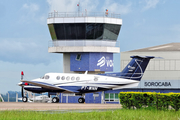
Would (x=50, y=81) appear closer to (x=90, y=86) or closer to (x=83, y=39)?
(x=90, y=86)

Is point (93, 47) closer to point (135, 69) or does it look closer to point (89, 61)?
point (89, 61)

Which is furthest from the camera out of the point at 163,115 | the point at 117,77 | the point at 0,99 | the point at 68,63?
the point at 68,63

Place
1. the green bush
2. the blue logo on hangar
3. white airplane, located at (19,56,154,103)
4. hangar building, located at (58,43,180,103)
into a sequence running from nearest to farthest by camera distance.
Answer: the green bush
white airplane, located at (19,56,154,103)
hangar building, located at (58,43,180,103)
the blue logo on hangar

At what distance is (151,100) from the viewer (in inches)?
1182

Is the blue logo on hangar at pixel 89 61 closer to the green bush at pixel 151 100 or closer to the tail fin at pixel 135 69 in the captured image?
the tail fin at pixel 135 69

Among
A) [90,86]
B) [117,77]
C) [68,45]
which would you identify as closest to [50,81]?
[90,86]

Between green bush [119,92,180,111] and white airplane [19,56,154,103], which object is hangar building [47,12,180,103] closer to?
white airplane [19,56,154,103]

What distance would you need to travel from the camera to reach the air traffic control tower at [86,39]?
6003 centimetres

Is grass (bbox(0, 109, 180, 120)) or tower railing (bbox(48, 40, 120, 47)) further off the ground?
tower railing (bbox(48, 40, 120, 47))

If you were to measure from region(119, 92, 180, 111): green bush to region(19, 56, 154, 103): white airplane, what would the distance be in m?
15.4

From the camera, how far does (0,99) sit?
195 ft

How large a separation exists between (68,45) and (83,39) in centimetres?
285

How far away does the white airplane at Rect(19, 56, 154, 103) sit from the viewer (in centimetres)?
4678

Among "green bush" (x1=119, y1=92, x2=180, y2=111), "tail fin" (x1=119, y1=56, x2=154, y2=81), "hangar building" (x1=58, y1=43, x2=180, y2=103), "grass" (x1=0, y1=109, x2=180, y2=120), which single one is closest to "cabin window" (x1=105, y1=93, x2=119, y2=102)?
"hangar building" (x1=58, y1=43, x2=180, y2=103)
